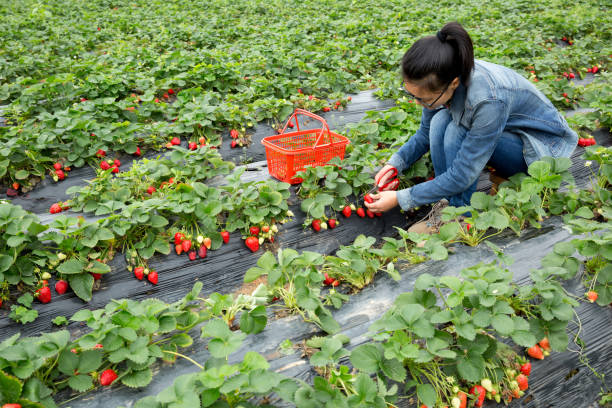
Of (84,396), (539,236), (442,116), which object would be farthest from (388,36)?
(84,396)

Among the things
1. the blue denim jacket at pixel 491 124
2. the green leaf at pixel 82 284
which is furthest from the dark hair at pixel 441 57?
the green leaf at pixel 82 284

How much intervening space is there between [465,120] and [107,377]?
2494 millimetres

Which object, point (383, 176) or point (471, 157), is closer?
point (471, 157)

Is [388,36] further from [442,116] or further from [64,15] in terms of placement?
[64,15]

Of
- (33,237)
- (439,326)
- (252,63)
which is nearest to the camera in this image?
(439,326)

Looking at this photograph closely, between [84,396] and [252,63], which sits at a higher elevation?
[252,63]

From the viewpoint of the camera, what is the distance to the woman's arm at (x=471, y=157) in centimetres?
267

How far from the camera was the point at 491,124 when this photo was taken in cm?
268

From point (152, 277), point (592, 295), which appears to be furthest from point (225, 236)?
point (592, 295)

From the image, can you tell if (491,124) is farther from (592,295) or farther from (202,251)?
(202,251)

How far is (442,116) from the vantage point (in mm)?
3066

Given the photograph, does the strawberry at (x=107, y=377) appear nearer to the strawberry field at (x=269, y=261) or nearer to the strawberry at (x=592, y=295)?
the strawberry field at (x=269, y=261)

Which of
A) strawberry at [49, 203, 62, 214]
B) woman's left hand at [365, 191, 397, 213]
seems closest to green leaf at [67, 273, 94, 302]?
strawberry at [49, 203, 62, 214]

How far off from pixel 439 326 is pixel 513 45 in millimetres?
6086
